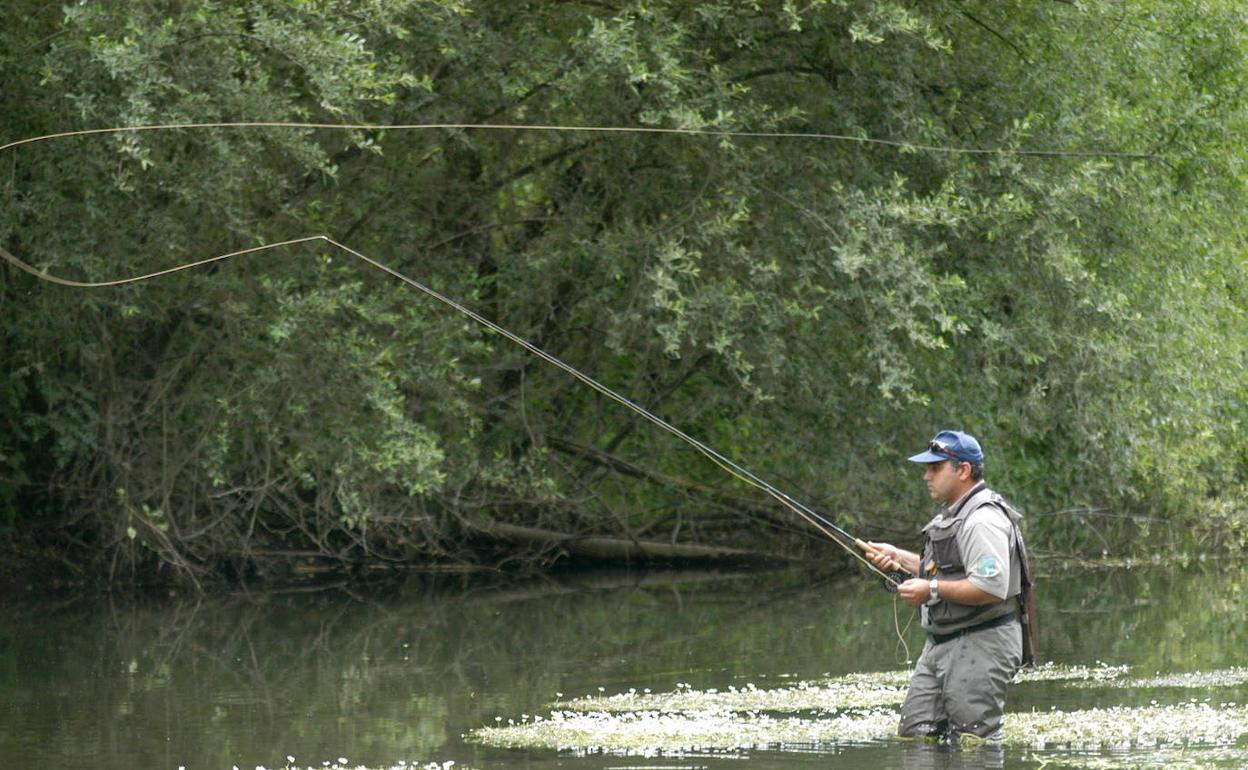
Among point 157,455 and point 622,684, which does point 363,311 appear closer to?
point 157,455

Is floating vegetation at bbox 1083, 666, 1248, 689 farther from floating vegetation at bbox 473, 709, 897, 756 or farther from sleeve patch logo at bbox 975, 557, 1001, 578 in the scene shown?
sleeve patch logo at bbox 975, 557, 1001, 578

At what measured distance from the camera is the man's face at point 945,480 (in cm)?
794

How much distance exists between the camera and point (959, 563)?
7.87m

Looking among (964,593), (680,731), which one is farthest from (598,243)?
(964,593)

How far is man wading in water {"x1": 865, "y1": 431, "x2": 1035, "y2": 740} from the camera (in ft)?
25.5

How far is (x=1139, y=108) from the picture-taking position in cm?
1647

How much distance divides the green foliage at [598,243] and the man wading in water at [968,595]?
6769 mm

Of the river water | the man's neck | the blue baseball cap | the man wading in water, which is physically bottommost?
the river water

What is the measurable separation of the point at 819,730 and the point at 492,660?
4284mm

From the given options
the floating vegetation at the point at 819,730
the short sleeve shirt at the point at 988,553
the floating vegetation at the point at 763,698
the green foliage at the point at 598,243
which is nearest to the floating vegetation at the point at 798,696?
the floating vegetation at the point at 763,698

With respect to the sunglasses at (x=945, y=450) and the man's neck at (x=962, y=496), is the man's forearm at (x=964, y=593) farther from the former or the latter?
the sunglasses at (x=945, y=450)

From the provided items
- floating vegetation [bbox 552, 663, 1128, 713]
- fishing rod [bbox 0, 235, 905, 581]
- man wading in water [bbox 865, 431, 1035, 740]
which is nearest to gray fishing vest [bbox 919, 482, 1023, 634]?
man wading in water [bbox 865, 431, 1035, 740]

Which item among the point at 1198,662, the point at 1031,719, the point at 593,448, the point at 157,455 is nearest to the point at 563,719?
the point at 1031,719

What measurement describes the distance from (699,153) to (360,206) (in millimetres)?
3178
